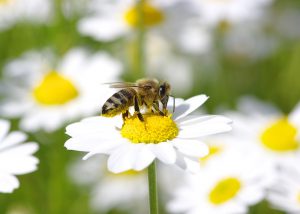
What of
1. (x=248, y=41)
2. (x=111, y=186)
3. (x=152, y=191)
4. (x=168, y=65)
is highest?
(x=248, y=41)

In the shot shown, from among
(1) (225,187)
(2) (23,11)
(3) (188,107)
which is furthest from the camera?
(2) (23,11)

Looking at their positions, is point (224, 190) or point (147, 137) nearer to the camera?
point (147, 137)

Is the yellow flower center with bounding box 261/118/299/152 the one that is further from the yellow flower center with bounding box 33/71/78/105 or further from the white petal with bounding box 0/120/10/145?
the white petal with bounding box 0/120/10/145

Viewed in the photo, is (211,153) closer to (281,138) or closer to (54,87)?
(281,138)

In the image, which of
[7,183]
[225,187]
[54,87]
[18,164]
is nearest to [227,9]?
[54,87]

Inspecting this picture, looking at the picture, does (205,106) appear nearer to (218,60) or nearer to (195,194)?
(218,60)

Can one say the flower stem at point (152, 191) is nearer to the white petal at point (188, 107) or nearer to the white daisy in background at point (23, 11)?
the white petal at point (188, 107)

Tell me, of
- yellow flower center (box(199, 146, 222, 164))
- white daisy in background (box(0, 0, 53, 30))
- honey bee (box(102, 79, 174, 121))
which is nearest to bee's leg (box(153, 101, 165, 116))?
honey bee (box(102, 79, 174, 121))
